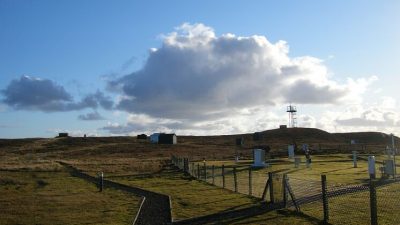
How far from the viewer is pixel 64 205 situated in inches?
897


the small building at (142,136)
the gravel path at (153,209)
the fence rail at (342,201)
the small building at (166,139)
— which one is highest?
the small building at (142,136)

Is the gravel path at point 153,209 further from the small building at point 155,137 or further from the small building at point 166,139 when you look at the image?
the small building at point 155,137

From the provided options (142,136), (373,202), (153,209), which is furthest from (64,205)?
(142,136)

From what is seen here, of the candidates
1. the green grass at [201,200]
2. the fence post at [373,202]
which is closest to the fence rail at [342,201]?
the fence post at [373,202]

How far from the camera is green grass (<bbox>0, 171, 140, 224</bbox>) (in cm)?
1859

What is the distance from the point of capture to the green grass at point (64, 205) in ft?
61.0

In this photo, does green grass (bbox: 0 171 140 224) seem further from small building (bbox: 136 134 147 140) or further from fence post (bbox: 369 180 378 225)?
small building (bbox: 136 134 147 140)

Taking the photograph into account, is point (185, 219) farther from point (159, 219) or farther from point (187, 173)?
point (187, 173)

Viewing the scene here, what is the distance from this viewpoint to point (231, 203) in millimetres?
21375

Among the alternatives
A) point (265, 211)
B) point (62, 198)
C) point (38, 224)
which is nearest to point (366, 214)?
point (265, 211)

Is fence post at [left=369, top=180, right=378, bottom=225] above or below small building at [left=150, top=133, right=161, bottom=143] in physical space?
below

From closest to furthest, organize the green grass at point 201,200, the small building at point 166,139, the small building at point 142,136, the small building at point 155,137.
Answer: the green grass at point 201,200 → the small building at point 166,139 → the small building at point 155,137 → the small building at point 142,136

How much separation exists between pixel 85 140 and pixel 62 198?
4342 inches

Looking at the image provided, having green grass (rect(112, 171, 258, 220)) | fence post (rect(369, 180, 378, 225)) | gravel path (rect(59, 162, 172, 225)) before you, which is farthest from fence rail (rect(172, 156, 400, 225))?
gravel path (rect(59, 162, 172, 225))
